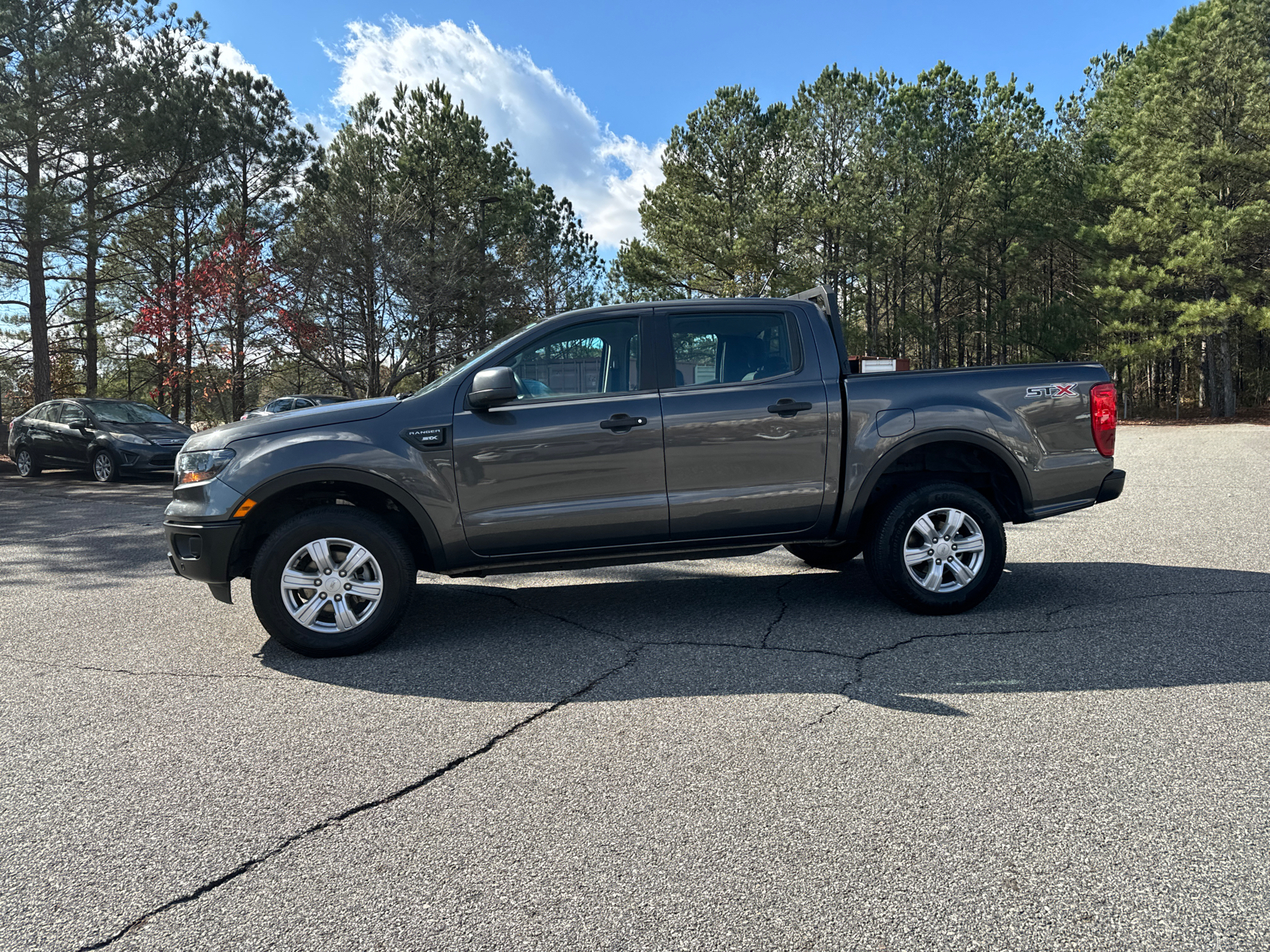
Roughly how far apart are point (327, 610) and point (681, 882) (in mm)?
2946

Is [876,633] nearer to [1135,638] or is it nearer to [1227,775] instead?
[1135,638]

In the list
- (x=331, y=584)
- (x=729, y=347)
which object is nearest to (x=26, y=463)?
(x=331, y=584)

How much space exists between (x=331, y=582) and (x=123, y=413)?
45.7 ft

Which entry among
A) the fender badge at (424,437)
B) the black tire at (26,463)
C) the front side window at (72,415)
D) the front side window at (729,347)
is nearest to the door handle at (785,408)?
the front side window at (729,347)

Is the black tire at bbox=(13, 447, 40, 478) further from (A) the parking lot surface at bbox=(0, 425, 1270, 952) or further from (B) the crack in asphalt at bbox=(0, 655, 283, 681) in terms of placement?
(B) the crack in asphalt at bbox=(0, 655, 283, 681)

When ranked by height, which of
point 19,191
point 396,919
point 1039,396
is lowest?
point 396,919

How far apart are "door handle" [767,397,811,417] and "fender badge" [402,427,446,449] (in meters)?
1.88

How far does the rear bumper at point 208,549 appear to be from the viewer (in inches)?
185

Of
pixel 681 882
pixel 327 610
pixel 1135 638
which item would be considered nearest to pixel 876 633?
pixel 1135 638

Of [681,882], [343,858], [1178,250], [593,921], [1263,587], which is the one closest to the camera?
[593,921]

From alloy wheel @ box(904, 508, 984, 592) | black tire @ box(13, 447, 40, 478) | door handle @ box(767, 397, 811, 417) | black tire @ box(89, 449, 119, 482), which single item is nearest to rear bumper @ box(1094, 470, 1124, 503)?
alloy wheel @ box(904, 508, 984, 592)

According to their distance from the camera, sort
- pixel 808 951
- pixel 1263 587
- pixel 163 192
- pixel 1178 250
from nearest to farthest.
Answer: pixel 808 951, pixel 1263 587, pixel 163 192, pixel 1178 250

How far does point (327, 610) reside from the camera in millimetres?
4742

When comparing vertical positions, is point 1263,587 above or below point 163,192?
below
